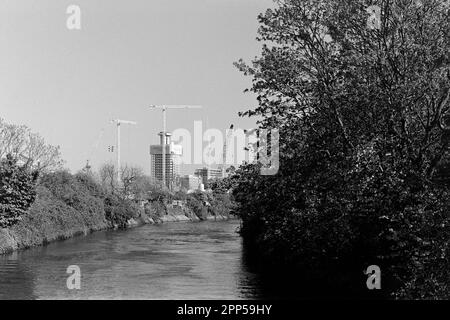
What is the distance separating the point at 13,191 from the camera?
5553 centimetres

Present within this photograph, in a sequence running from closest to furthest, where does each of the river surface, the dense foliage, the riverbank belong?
the dense foliage
the river surface
the riverbank

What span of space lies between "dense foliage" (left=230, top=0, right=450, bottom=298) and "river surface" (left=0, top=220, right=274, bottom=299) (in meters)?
7.24

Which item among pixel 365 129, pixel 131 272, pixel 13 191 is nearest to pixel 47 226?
pixel 13 191

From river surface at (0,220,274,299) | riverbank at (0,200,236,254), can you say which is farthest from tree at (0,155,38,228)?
river surface at (0,220,274,299)

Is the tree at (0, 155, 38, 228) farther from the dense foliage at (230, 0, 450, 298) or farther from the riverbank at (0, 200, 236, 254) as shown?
the dense foliage at (230, 0, 450, 298)

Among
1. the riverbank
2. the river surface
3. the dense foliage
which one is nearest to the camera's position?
the dense foliage

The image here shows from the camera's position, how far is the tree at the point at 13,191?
54.8 meters

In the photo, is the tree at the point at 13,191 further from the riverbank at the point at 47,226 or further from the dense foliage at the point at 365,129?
the dense foliage at the point at 365,129

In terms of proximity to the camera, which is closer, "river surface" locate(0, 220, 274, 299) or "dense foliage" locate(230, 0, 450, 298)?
"dense foliage" locate(230, 0, 450, 298)

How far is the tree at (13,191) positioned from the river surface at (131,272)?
3.96 meters

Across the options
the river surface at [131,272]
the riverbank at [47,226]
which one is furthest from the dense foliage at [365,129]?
the riverbank at [47,226]

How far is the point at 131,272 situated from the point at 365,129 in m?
20.5

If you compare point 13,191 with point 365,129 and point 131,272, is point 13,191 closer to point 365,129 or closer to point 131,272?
point 131,272

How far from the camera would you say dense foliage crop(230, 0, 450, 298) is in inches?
873
